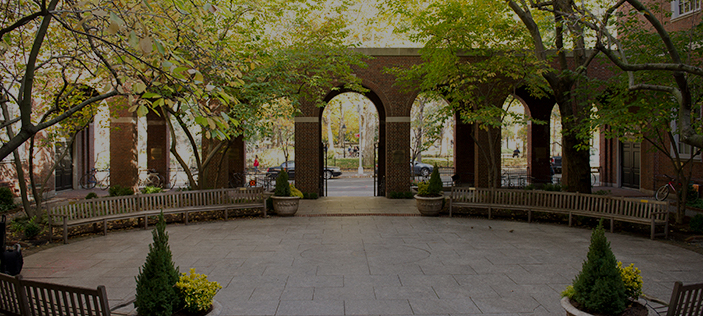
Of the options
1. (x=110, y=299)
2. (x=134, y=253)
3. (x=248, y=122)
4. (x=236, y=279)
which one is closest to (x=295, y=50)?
(x=248, y=122)

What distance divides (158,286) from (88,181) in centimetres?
2182

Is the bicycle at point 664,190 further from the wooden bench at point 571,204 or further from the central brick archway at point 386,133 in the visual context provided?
the wooden bench at point 571,204

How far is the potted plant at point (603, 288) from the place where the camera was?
162 inches

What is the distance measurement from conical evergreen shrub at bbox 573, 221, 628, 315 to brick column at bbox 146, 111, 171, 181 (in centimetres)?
2217

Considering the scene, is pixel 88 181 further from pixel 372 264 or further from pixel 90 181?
pixel 372 264

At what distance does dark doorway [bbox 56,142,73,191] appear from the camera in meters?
20.7

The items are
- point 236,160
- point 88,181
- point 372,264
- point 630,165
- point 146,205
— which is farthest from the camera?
point 88,181

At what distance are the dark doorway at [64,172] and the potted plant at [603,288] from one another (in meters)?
21.9

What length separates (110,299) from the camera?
19.1 feet

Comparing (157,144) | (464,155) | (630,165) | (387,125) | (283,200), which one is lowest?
(283,200)

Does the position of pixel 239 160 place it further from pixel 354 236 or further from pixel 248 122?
pixel 354 236

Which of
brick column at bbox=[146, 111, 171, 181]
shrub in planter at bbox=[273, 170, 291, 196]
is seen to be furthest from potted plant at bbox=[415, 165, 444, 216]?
brick column at bbox=[146, 111, 171, 181]

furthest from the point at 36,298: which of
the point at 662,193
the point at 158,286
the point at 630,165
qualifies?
the point at 630,165

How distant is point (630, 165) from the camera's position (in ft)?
73.5
